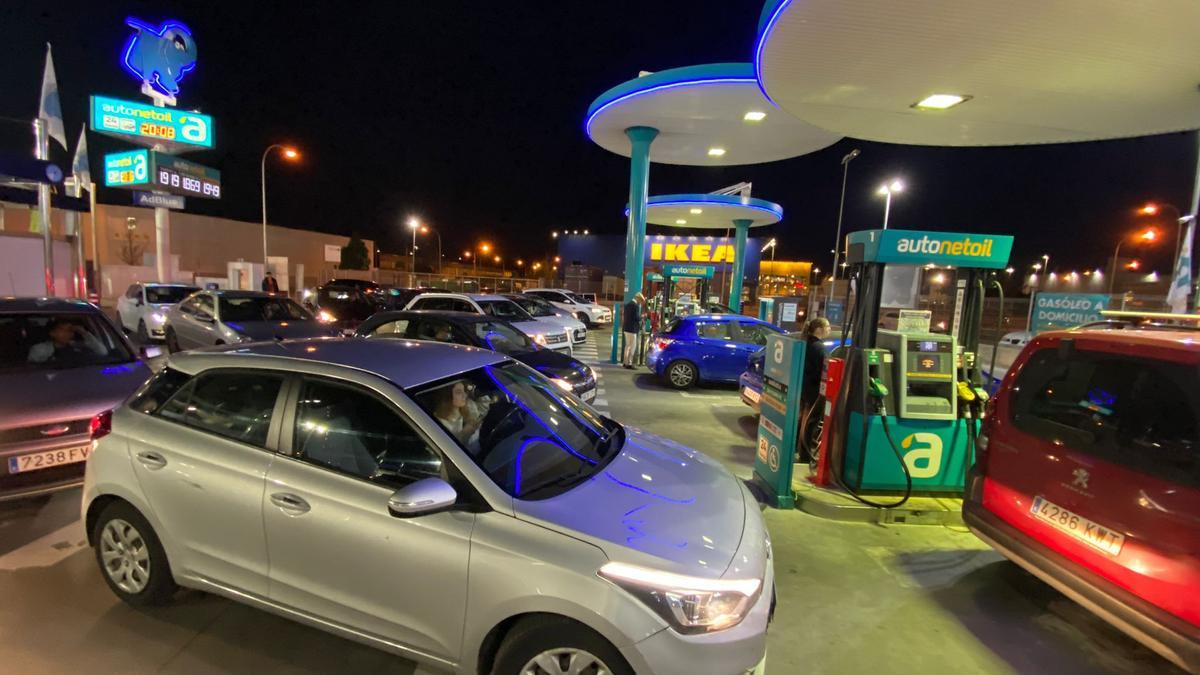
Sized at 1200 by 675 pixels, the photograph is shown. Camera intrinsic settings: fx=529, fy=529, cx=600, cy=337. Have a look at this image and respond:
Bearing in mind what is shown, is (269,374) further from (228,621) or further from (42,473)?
(42,473)

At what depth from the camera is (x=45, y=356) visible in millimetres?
4922

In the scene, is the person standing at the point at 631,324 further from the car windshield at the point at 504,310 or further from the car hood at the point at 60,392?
the car hood at the point at 60,392

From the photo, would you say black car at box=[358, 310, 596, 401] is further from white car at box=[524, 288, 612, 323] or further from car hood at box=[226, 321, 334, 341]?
white car at box=[524, 288, 612, 323]

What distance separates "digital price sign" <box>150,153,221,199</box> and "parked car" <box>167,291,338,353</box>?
13.8m

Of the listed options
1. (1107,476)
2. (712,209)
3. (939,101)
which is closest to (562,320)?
(939,101)

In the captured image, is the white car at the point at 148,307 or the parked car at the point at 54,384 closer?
the parked car at the point at 54,384

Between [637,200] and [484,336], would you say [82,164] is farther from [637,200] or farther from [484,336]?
[484,336]

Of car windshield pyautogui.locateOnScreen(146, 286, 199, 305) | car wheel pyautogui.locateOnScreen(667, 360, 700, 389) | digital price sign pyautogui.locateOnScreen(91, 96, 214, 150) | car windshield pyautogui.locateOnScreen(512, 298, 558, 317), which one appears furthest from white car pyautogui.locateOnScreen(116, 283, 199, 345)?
car wheel pyautogui.locateOnScreen(667, 360, 700, 389)

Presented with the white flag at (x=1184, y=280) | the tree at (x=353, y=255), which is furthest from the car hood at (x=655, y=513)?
the tree at (x=353, y=255)

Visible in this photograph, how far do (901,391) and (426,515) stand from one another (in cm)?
440

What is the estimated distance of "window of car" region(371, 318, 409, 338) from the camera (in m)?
8.63

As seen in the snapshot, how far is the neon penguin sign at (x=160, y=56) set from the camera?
62.7 ft

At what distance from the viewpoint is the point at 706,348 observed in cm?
1051

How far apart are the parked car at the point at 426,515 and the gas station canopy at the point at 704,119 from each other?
26.3 ft
